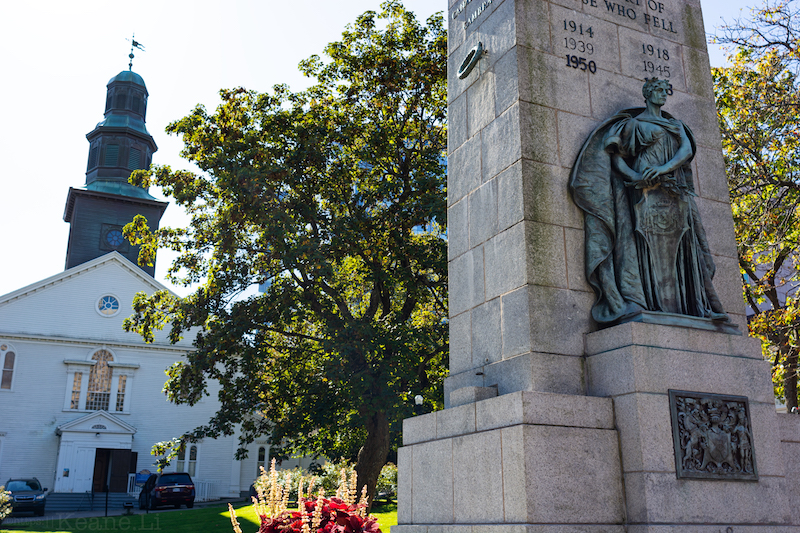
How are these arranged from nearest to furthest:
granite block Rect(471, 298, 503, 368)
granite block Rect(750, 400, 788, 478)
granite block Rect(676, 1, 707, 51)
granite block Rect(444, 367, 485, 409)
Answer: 1. granite block Rect(750, 400, 788, 478)
2. granite block Rect(471, 298, 503, 368)
3. granite block Rect(444, 367, 485, 409)
4. granite block Rect(676, 1, 707, 51)

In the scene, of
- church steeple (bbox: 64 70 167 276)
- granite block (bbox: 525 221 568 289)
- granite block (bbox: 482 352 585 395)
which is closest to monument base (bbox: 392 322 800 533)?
granite block (bbox: 482 352 585 395)

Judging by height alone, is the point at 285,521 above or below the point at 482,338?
below

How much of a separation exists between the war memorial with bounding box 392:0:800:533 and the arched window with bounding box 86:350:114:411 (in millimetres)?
37076

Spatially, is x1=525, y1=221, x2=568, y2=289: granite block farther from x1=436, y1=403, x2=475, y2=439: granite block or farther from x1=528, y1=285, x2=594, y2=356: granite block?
x1=436, y1=403, x2=475, y2=439: granite block

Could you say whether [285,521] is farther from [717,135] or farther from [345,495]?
[717,135]

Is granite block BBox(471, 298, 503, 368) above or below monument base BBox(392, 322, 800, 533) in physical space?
above

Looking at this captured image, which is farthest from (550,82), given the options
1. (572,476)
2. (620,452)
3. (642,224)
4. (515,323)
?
(572,476)

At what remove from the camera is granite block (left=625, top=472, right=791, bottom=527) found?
20.3ft

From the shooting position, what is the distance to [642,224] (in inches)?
296

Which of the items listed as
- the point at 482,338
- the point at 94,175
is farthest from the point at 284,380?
the point at 94,175

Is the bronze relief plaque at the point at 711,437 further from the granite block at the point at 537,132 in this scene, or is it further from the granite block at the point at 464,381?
the granite block at the point at 537,132

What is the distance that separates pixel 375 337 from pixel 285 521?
14439mm

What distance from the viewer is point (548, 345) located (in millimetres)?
7023

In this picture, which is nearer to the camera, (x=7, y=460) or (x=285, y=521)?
(x=285, y=521)
